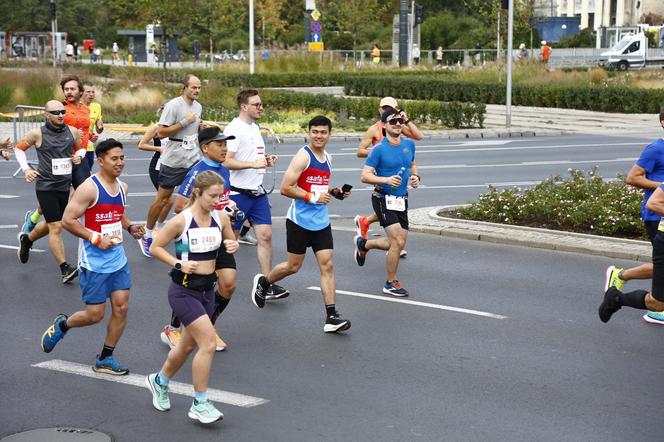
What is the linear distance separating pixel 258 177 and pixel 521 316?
9.36 ft

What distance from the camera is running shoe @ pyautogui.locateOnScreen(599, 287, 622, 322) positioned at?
9.15 m

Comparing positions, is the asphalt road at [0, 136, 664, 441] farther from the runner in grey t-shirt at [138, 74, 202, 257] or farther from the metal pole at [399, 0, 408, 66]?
the metal pole at [399, 0, 408, 66]

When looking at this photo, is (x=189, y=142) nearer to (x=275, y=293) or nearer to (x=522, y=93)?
(x=275, y=293)

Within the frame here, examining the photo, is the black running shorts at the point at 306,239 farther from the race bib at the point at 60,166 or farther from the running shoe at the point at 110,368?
the race bib at the point at 60,166

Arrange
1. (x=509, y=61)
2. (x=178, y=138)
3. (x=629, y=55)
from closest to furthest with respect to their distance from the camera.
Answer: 1. (x=178, y=138)
2. (x=509, y=61)
3. (x=629, y=55)

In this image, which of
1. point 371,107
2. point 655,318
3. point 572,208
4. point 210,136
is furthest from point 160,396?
point 371,107

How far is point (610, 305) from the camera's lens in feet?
30.1

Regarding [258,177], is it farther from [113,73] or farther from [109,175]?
[113,73]

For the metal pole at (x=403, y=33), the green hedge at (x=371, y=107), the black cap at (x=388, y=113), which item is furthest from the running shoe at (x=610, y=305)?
the metal pole at (x=403, y=33)

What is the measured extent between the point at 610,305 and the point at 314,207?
104 inches

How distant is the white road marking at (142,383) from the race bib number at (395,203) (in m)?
3.53

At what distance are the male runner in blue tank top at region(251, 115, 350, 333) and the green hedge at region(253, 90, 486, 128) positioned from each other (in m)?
21.9

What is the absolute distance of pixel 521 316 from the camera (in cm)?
1005

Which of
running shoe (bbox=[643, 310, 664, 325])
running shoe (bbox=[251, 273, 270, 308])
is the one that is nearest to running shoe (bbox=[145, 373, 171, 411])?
running shoe (bbox=[251, 273, 270, 308])
